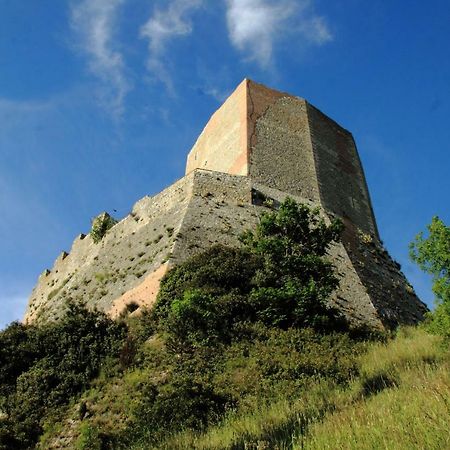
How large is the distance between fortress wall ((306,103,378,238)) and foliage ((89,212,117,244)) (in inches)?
358

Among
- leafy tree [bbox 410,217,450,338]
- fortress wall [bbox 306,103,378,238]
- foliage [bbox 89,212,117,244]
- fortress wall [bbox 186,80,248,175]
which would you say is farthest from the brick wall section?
leafy tree [bbox 410,217,450,338]

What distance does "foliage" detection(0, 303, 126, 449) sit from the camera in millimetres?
11781

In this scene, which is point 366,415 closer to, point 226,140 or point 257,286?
point 257,286

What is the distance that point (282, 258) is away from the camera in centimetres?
1493

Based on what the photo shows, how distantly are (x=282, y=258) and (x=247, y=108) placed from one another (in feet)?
40.1

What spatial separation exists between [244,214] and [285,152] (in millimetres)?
5389

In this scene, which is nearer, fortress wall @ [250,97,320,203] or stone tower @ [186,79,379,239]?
fortress wall @ [250,97,320,203]

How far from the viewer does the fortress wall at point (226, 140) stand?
927 inches

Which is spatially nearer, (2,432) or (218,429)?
(218,429)

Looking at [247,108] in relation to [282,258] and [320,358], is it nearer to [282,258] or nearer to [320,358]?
[282,258]

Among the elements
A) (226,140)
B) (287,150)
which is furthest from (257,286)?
(226,140)

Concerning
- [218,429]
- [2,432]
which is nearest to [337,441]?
[218,429]

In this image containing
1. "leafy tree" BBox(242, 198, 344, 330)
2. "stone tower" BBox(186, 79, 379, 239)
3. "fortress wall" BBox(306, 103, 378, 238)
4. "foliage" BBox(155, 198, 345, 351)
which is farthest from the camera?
"fortress wall" BBox(306, 103, 378, 238)

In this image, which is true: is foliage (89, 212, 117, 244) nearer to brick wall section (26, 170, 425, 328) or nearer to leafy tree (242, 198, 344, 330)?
brick wall section (26, 170, 425, 328)
